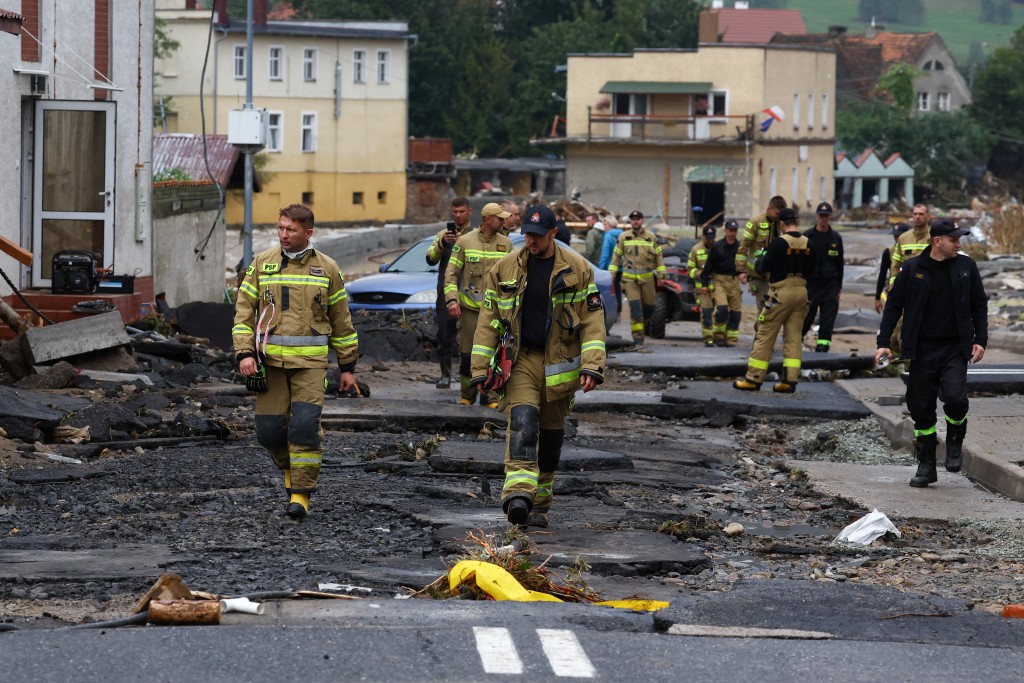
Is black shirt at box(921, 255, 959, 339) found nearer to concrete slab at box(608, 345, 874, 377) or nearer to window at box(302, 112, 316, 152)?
concrete slab at box(608, 345, 874, 377)

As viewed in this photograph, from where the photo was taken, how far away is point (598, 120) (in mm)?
75750

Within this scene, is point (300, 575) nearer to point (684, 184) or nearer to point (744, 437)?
point (744, 437)

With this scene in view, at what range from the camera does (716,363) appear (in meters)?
18.2

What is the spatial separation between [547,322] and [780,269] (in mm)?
7215

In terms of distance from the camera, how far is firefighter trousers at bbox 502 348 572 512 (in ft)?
28.8

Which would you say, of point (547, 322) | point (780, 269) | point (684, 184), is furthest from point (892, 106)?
point (547, 322)

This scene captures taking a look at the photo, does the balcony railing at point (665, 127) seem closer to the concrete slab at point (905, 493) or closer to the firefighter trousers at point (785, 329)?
the firefighter trousers at point (785, 329)

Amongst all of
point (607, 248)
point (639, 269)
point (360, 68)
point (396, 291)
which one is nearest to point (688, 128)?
point (360, 68)

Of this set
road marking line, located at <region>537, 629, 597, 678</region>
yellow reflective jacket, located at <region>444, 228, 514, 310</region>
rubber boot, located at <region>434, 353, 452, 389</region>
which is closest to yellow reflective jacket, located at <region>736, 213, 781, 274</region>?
rubber boot, located at <region>434, 353, 452, 389</region>

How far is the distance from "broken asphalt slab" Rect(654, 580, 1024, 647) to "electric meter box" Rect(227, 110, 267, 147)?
63.5 feet

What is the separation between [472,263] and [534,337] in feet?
15.5

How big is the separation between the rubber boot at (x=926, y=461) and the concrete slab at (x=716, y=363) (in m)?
6.60

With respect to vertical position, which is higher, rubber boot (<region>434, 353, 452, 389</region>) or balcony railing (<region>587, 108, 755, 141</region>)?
balcony railing (<region>587, 108, 755, 141</region>)

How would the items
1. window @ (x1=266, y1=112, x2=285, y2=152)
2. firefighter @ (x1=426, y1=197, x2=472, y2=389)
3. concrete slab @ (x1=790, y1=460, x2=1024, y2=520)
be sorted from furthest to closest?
window @ (x1=266, y1=112, x2=285, y2=152) < firefighter @ (x1=426, y1=197, x2=472, y2=389) < concrete slab @ (x1=790, y1=460, x2=1024, y2=520)
